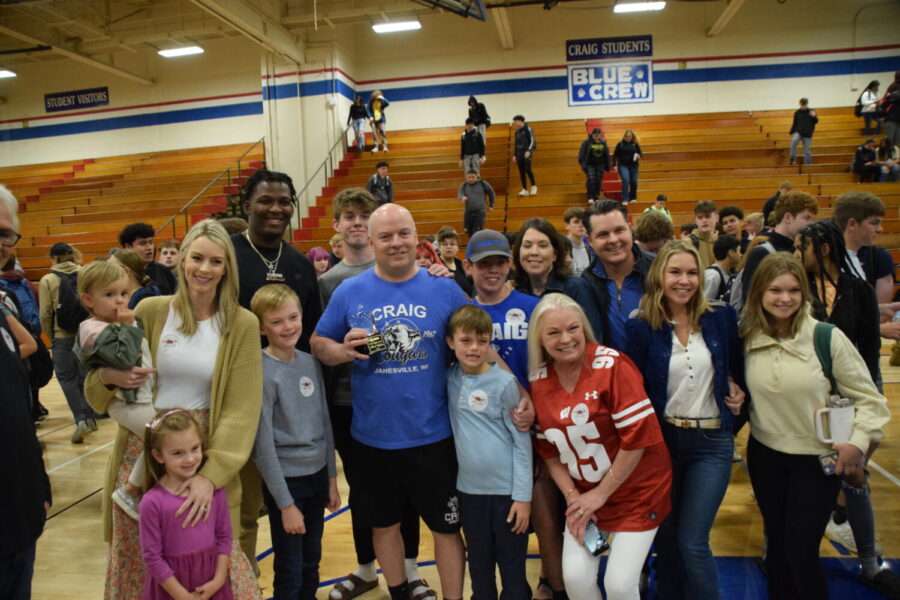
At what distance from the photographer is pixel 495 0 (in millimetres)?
12898

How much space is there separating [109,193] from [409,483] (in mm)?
16282

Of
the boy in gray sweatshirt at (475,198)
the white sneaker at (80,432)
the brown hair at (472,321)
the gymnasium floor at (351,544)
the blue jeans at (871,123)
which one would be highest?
the blue jeans at (871,123)

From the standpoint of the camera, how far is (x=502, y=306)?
2.55 m

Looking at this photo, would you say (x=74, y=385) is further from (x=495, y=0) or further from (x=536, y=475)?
(x=495, y=0)

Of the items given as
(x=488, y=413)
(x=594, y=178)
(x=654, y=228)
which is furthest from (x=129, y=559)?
(x=594, y=178)

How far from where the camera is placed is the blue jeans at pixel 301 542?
7.73 ft

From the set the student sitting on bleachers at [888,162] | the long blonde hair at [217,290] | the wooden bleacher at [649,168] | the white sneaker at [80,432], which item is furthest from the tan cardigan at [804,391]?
the student sitting on bleachers at [888,162]

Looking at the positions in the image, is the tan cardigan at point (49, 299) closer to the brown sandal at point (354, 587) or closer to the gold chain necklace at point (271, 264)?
the gold chain necklace at point (271, 264)

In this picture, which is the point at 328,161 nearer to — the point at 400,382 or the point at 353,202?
the point at 353,202

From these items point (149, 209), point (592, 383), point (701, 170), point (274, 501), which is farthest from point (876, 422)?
point (149, 209)

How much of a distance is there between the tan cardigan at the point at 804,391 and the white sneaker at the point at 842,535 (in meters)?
1.22

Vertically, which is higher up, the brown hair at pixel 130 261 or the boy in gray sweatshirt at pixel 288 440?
the brown hair at pixel 130 261

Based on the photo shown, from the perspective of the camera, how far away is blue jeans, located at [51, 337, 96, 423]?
17.5 feet

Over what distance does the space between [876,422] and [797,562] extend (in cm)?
61
